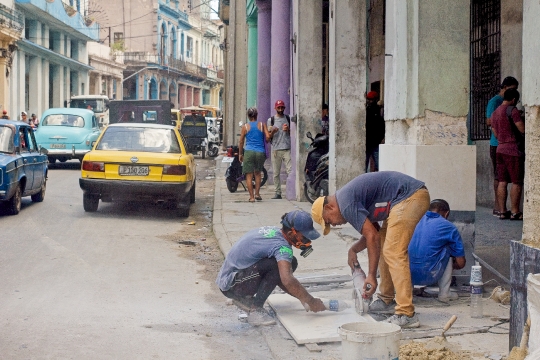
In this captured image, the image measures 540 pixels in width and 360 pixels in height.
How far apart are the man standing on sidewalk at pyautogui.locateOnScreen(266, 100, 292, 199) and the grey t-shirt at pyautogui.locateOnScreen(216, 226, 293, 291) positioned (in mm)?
9239

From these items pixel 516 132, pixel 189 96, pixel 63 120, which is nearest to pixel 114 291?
pixel 516 132

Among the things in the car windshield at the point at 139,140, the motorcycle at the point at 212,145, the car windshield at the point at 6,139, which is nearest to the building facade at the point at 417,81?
the car windshield at the point at 139,140

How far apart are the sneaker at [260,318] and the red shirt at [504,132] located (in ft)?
18.2

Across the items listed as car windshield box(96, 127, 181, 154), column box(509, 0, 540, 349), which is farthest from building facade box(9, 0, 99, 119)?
column box(509, 0, 540, 349)

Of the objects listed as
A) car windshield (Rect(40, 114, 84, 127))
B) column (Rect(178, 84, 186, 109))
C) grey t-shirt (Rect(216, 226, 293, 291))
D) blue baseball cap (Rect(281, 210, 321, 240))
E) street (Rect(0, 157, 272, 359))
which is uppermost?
column (Rect(178, 84, 186, 109))

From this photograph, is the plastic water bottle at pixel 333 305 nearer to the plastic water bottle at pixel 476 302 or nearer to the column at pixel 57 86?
the plastic water bottle at pixel 476 302

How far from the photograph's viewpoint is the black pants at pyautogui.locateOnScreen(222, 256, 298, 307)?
686 cm

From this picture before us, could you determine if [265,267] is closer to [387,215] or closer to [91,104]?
[387,215]

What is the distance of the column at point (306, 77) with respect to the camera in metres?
15.5

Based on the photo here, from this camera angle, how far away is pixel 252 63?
30.4 meters

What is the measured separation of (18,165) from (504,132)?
24.2 ft

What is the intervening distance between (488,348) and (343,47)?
843 cm

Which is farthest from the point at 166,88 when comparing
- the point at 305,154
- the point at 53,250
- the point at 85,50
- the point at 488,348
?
the point at 488,348

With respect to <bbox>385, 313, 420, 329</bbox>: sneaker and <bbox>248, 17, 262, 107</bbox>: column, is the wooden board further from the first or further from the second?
<bbox>248, 17, 262, 107</bbox>: column
